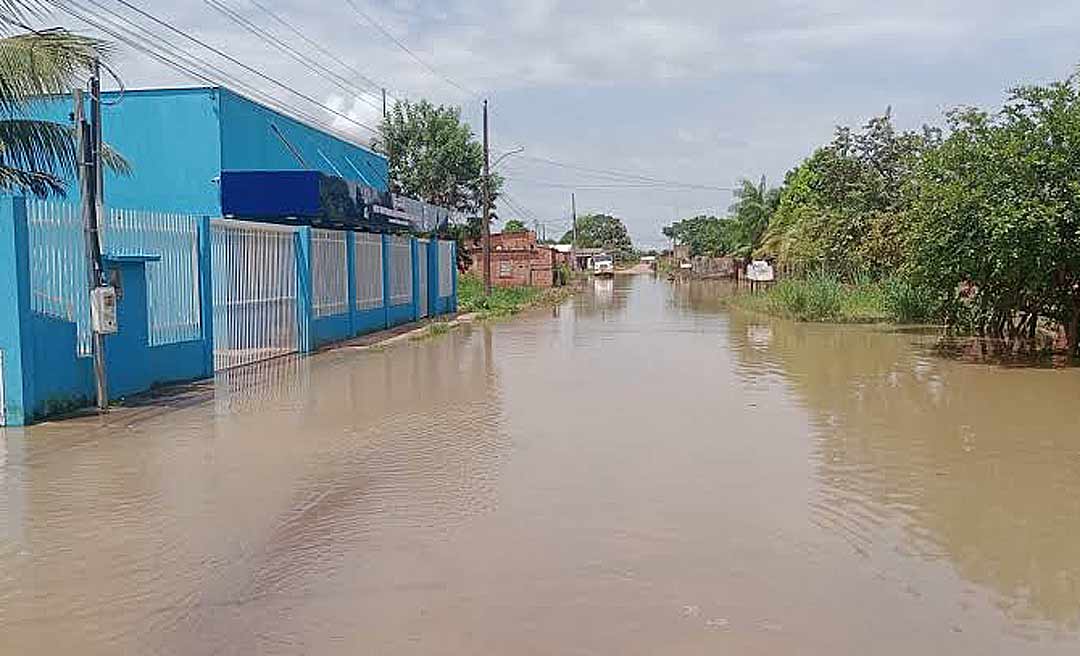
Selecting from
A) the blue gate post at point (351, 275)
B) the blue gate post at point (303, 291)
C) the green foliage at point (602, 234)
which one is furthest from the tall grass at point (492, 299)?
the green foliage at point (602, 234)

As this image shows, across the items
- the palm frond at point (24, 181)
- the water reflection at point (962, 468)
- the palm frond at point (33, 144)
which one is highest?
the palm frond at point (33, 144)


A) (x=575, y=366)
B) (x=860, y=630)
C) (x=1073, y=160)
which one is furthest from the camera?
(x=575, y=366)

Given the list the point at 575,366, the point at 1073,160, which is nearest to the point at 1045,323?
the point at 1073,160

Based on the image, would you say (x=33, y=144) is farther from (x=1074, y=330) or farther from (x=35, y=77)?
(x=1074, y=330)

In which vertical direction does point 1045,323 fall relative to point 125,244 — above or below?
below

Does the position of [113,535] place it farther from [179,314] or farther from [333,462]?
[179,314]

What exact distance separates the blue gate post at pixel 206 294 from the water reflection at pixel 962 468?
8.78 m

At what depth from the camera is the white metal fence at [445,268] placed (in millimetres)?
35406

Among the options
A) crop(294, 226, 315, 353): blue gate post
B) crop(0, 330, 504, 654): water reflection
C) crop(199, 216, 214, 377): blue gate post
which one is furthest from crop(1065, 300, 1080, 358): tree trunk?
crop(199, 216, 214, 377): blue gate post

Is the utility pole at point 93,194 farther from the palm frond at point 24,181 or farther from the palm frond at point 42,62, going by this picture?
the palm frond at point 24,181

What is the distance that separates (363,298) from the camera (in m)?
26.3

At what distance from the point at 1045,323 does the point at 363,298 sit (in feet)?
51.8

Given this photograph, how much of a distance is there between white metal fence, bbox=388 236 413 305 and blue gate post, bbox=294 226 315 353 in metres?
7.46

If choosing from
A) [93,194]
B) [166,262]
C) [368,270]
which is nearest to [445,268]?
[368,270]
